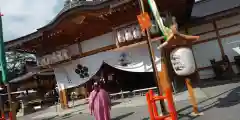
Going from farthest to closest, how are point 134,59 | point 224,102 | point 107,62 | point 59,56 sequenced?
point 59,56 → point 107,62 → point 134,59 → point 224,102

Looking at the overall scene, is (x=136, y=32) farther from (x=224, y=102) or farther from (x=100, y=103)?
(x=224, y=102)

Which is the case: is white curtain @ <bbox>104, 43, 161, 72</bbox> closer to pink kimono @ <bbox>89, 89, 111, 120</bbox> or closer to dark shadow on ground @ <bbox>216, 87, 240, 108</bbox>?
dark shadow on ground @ <bbox>216, 87, 240, 108</bbox>

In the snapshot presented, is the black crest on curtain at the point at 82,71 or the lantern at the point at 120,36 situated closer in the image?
the lantern at the point at 120,36

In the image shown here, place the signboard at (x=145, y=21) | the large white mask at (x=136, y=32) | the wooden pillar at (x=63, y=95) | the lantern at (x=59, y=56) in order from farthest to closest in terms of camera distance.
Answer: the wooden pillar at (x=63, y=95) → the lantern at (x=59, y=56) → the large white mask at (x=136, y=32) → the signboard at (x=145, y=21)

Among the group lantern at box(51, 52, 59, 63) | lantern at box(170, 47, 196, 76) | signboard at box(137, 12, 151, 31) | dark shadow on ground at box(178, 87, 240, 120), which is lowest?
dark shadow on ground at box(178, 87, 240, 120)

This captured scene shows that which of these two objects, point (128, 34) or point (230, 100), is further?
point (128, 34)

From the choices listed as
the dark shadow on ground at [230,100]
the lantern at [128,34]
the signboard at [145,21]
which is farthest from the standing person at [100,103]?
the lantern at [128,34]

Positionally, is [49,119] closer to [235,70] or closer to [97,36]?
[97,36]

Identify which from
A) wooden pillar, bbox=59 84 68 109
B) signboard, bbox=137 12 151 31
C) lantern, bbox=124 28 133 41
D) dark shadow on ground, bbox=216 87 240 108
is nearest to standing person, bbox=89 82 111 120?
signboard, bbox=137 12 151 31

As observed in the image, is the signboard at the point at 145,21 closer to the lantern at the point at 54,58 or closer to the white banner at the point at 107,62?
the white banner at the point at 107,62

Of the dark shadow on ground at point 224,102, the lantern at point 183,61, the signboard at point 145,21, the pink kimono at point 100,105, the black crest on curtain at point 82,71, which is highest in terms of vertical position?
the signboard at point 145,21

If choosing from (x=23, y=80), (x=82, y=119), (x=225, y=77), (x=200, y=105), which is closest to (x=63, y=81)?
(x=82, y=119)

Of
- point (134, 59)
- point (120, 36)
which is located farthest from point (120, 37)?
point (134, 59)

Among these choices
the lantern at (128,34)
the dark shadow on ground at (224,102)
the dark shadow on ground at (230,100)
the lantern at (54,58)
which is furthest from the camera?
the lantern at (54,58)
